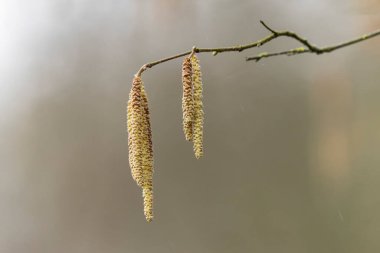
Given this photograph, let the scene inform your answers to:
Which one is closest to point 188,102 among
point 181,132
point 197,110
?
point 197,110

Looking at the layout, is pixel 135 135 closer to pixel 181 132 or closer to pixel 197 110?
pixel 197 110

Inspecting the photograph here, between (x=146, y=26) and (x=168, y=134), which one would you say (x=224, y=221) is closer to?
(x=168, y=134)

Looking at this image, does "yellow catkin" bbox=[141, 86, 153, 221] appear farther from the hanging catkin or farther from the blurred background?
the blurred background

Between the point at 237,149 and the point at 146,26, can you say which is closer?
the point at 237,149

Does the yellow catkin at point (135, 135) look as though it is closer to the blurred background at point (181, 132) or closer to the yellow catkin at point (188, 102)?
the yellow catkin at point (188, 102)

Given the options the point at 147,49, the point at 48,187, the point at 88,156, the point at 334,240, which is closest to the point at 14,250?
the point at 48,187
